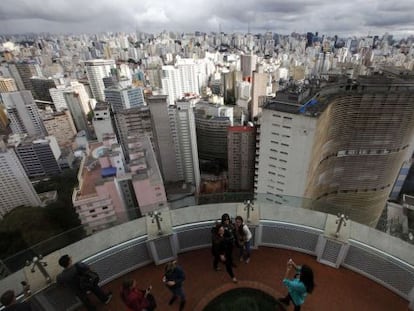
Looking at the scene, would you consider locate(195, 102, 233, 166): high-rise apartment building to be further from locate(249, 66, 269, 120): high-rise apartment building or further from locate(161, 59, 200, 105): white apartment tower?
locate(161, 59, 200, 105): white apartment tower

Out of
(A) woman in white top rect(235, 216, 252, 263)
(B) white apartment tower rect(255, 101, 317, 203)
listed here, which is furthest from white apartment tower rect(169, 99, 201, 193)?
(A) woman in white top rect(235, 216, 252, 263)

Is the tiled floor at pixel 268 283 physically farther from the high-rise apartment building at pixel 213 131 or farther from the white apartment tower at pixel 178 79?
the white apartment tower at pixel 178 79

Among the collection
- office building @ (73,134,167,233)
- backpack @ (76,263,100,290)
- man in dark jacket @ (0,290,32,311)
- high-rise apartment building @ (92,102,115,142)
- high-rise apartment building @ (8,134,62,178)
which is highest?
man in dark jacket @ (0,290,32,311)

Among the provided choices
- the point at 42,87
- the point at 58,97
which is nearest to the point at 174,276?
the point at 58,97

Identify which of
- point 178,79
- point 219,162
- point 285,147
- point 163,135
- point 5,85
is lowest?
point 219,162

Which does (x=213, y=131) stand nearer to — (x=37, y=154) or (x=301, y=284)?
(x=37, y=154)

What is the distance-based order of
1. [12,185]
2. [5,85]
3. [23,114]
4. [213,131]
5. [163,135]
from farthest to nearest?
[5,85] < [23,114] < [213,131] < [163,135] < [12,185]

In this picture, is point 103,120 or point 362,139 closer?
point 362,139
